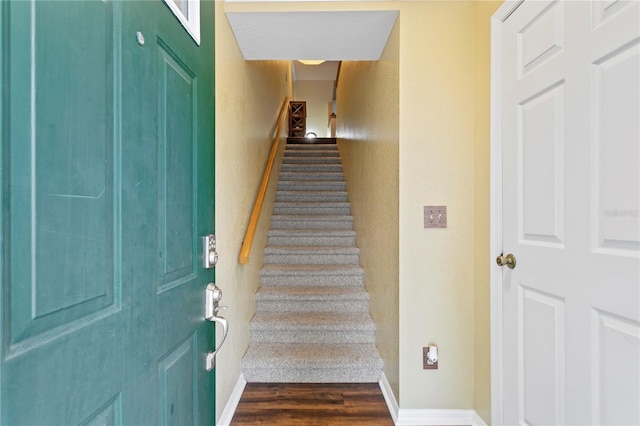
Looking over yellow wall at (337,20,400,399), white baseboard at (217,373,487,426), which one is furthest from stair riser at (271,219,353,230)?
white baseboard at (217,373,487,426)

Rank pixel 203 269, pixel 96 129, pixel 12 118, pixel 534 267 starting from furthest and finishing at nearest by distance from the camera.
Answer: pixel 534 267 < pixel 203 269 < pixel 96 129 < pixel 12 118

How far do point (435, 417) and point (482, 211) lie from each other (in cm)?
115

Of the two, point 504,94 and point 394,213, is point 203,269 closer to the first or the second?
point 394,213

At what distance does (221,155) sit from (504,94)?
1.43 m

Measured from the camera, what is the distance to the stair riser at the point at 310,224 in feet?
11.9

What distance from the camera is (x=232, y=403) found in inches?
72.7

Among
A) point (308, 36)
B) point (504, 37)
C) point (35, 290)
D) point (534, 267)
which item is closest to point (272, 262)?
point (308, 36)

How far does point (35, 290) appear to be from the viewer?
45 centimetres

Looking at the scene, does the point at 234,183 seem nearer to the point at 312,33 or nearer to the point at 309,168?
the point at 312,33

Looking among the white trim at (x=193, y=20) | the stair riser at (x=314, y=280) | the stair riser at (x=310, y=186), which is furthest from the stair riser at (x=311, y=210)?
the white trim at (x=193, y=20)

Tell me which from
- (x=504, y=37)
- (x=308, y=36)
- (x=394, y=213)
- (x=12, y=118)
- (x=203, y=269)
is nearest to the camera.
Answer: (x=12, y=118)

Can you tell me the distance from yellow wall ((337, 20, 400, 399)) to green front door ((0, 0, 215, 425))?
4.04 feet

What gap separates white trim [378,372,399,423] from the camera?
70.2 inches

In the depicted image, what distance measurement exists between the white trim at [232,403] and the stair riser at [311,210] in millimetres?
2094
